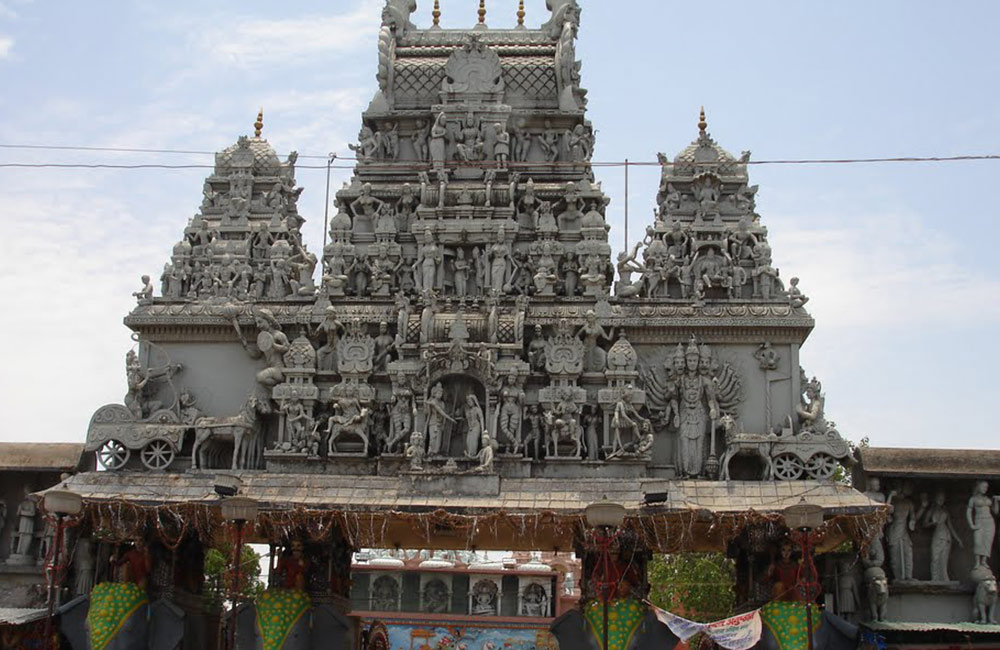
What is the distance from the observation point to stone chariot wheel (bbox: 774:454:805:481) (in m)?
21.2

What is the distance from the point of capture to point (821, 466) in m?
21.2

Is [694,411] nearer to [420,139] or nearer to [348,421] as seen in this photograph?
[348,421]

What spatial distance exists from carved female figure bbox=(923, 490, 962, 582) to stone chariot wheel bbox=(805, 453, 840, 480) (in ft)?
7.05

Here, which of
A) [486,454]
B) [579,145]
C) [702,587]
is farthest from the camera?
[702,587]

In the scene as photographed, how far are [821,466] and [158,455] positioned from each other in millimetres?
12415

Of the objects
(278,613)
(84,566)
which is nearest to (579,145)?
(278,613)

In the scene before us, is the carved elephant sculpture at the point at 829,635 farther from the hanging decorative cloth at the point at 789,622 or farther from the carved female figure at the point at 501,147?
the carved female figure at the point at 501,147

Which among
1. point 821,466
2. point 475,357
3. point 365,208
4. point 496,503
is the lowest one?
point 496,503

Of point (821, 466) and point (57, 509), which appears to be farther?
point (821, 466)

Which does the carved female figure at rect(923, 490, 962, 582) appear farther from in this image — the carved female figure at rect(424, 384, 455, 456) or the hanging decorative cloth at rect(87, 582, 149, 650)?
the hanging decorative cloth at rect(87, 582, 149, 650)

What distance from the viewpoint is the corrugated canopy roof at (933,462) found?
69.5ft

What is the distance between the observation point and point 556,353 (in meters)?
22.4

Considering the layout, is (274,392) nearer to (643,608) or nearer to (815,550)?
(643,608)

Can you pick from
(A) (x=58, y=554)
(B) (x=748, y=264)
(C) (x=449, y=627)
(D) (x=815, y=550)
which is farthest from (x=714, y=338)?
(C) (x=449, y=627)
